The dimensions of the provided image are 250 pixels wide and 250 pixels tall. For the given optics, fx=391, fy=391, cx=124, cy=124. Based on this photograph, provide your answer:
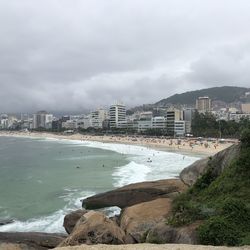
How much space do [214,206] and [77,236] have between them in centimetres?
442

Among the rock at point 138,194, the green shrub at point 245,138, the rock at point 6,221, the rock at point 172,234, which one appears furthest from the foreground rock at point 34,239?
the green shrub at point 245,138

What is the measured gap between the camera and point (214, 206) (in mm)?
12320

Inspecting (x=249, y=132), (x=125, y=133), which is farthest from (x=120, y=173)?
(x=125, y=133)

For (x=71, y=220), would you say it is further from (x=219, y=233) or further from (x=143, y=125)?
(x=143, y=125)

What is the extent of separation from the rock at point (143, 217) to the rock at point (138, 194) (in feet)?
13.3

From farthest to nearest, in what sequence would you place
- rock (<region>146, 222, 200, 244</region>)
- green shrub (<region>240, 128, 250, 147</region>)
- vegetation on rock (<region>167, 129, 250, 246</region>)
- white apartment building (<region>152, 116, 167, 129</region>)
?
white apartment building (<region>152, 116, 167, 129</region>), green shrub (<region>240, 128, 250, 147</region>), rock (<region>146, 222, 200, 244</region>), vegetation on rock (<region>167, 129, 250, 246</region>)

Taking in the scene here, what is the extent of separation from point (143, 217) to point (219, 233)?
4.32 m

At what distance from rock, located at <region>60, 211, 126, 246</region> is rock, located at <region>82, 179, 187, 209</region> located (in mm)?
6784

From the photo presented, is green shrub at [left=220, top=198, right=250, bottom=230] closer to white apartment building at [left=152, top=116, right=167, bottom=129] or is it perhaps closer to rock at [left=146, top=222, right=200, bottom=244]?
rock at [left=146, top=222, right=200, bottom=244]

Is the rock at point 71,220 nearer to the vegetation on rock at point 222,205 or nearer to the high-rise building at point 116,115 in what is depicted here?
the vegetation on rock at point 222,205

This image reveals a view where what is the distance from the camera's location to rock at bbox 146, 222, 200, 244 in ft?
34.9

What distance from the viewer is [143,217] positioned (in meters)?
14.0

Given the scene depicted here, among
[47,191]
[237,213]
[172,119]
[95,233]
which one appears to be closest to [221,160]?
[237,213]

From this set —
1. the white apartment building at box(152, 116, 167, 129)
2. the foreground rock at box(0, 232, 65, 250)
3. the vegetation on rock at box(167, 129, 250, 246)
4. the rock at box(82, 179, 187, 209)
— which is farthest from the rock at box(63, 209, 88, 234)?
the white apartment building at box(152, 116, 167, 129)
